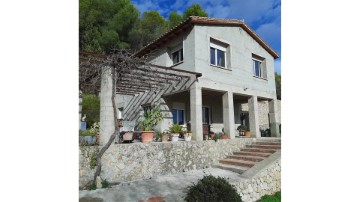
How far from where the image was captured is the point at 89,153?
600cm

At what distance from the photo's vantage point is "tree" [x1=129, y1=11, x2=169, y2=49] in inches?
413

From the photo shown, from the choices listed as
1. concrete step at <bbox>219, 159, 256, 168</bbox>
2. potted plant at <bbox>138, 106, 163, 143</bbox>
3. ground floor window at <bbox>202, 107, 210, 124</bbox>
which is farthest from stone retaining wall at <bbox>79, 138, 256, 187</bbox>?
ground floor window at <bbox>202, 107, 210, 124</bbox>

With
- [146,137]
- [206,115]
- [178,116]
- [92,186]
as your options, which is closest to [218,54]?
[178,116]

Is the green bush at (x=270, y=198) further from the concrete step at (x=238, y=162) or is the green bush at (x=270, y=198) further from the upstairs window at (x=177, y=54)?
the upstairs window at (x=177, y=54)

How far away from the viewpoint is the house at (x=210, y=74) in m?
9.52

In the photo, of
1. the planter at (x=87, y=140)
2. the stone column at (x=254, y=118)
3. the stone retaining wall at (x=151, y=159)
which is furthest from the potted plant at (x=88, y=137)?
the stone column at (x=254, y=118)

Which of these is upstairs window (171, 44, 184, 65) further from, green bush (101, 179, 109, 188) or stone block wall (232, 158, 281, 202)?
green bush (101, 179, 109, 188)

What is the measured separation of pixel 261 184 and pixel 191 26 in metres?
6.19

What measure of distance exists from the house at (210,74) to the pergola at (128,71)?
0.64 ft

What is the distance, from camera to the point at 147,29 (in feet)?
38.6

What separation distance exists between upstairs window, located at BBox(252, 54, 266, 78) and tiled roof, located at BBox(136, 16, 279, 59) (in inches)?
28.5
